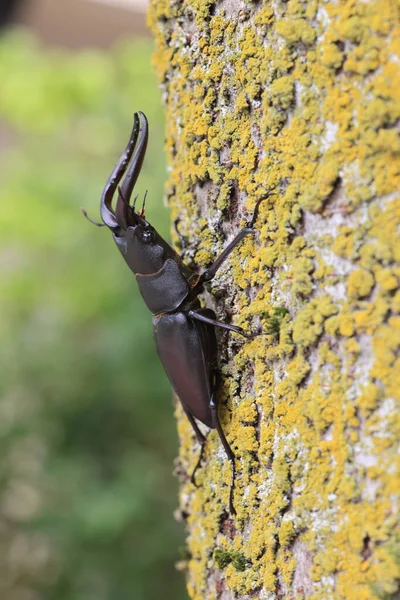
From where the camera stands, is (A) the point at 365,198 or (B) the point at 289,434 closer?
(A) the point at 365,198

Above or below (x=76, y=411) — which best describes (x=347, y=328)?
below

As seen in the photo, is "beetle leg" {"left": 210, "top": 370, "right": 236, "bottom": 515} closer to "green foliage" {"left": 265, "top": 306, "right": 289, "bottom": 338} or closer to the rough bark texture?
the rough bark texture

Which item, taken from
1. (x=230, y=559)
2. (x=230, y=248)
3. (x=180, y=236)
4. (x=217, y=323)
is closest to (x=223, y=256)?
(x=230, y=248)

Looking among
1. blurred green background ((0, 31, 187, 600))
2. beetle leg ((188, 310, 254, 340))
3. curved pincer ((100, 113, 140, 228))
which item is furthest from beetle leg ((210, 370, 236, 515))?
blurred green background ((0, 31, 187, 600))

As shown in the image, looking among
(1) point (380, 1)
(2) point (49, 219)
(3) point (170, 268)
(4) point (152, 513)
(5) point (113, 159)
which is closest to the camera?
(1) point (380, 1)

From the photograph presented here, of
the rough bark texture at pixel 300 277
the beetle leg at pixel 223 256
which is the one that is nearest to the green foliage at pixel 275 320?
the rough bark texture at pixel 300 277

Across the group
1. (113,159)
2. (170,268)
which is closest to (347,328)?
(170,268)

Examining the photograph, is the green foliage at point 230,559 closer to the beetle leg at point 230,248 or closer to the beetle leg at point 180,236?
the beetle leg at point 230,248

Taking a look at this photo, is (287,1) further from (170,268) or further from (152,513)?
(152,513)
